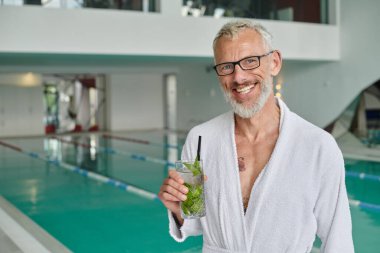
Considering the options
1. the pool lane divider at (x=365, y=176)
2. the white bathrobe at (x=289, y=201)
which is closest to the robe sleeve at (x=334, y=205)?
the white bathrobe at (x=289, y=201)

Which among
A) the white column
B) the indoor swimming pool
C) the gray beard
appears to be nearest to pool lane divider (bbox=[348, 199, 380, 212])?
the indoor swimming pool

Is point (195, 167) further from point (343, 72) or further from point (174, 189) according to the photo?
point (343, 72)

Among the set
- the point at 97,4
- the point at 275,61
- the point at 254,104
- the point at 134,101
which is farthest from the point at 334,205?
the point at 134,101

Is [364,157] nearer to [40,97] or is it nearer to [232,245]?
[232,245]

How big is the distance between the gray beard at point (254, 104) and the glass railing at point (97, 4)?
26.4ft

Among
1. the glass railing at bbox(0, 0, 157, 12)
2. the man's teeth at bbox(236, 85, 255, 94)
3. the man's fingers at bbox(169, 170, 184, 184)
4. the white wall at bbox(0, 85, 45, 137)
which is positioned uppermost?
the glass railing at bbox(0, 0, 157, 12)

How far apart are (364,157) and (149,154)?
5.08m

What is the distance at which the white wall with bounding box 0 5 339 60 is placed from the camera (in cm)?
866

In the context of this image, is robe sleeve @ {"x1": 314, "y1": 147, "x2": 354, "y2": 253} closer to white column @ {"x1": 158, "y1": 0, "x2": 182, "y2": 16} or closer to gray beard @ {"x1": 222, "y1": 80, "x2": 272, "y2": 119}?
gray beard @ {"x1": 222, "y1": 80, "x2": 272, "y2": 119}

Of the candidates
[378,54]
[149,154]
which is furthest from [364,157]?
[149,154]

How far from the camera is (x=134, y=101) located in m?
21.2

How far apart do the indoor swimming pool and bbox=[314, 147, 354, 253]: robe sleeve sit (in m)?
3.12

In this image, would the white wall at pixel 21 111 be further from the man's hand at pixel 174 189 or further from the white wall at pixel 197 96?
the man's hand at pixel 174 189

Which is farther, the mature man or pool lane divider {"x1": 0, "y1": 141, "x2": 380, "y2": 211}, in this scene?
pool lane divider {"x1": 0, "y1": 141, "x2": 380, "y2": 211}
